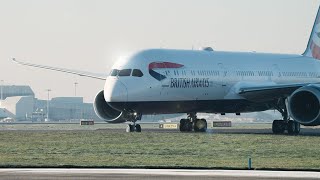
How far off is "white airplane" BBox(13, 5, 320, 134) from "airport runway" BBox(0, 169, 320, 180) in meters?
20.7

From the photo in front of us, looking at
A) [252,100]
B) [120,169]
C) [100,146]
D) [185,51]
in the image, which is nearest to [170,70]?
[185,51]

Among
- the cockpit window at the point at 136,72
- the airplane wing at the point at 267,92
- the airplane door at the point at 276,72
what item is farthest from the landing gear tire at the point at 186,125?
the cockpit window at the point at 136,72

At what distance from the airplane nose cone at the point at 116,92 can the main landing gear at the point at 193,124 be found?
7.88 m

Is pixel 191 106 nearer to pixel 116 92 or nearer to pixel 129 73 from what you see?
pixel 129 73

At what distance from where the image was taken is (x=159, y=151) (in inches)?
1543

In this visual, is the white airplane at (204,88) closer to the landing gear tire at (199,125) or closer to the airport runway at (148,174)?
the landing gear tire at (199,125)

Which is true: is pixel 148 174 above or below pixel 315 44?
below

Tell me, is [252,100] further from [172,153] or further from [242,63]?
[172,153]

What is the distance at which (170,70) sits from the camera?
5328 centimetres

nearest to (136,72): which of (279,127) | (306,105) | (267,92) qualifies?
(267,92)

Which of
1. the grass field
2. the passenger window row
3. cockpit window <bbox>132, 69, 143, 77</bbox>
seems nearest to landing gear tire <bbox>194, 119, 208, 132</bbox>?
the grass field

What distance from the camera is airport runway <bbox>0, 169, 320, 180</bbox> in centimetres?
2803

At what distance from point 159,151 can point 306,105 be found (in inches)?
632

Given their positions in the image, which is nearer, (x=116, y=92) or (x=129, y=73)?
(x=116, y=92)
